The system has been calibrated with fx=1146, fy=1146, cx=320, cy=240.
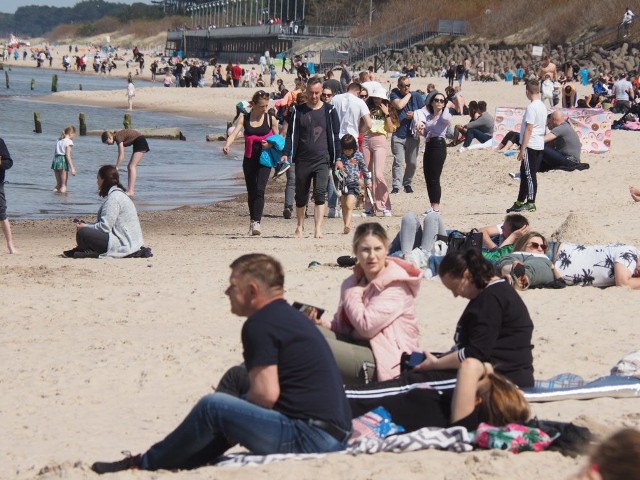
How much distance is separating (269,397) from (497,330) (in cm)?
157

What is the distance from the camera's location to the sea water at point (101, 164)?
2011 centimetres

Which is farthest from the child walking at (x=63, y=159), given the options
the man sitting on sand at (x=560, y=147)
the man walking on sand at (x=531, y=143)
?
the man walking on sand at (x=531, y=143)

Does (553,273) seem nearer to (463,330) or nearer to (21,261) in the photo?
(463,330)

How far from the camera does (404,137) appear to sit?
17.7 meters

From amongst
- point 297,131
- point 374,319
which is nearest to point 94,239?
point 297,131

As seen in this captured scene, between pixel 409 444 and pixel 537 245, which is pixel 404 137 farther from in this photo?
pixel 409 444

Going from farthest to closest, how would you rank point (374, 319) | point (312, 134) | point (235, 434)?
point (312, 134), point (374, 319), point (235, 434)

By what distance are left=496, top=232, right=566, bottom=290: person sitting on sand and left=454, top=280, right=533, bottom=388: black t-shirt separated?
3.23 m

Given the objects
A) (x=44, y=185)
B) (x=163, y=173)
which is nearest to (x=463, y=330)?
(x=44, y=185)

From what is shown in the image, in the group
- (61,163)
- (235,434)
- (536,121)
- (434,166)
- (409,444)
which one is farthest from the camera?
(61,163)

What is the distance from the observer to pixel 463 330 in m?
6.21

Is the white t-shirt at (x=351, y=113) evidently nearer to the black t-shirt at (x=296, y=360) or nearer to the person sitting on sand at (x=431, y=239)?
the person sitting on sand at (x=431, y=239)

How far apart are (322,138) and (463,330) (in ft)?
21.3

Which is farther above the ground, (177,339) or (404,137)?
(404,137)
